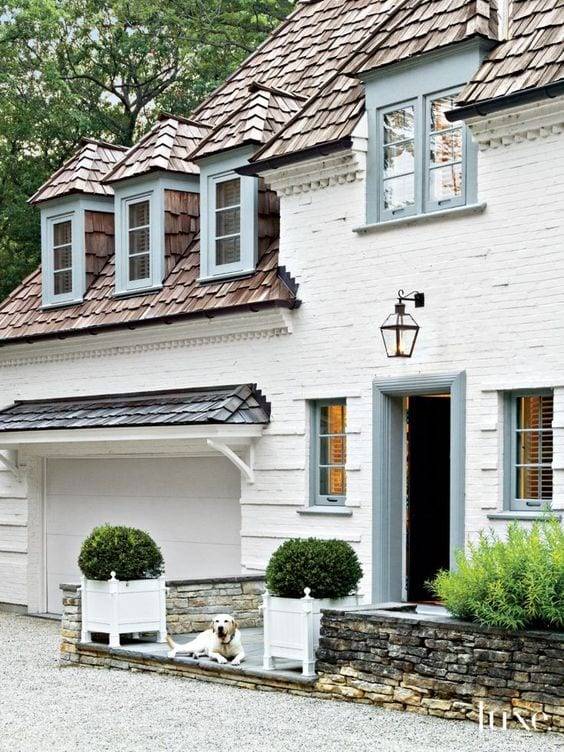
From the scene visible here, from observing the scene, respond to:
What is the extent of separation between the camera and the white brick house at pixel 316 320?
1263 centimetres

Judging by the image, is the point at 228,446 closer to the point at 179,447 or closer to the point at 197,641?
the point at 179,447

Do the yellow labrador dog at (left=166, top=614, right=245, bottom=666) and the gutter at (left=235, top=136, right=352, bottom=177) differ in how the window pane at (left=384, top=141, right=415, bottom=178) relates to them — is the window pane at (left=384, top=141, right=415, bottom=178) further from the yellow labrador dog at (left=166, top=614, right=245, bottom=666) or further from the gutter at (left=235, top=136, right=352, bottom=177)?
the yellow labrador dog at (left=166, top=614, right=245, bottom=666)

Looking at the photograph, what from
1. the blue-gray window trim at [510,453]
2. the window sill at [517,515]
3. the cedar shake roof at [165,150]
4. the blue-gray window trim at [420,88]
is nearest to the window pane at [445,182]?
the blue-gray window trim at [420,88]

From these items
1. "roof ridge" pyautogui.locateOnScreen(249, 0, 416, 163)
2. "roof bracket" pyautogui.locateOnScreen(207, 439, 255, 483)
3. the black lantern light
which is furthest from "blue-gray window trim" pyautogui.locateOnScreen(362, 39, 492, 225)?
"roof bracket" pyautogui.locateOnScreen(207, 439, 255, 483)

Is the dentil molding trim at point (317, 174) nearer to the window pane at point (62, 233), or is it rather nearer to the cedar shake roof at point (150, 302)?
the cedar shake roof at point (150, 302)

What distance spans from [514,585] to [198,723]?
275 cm

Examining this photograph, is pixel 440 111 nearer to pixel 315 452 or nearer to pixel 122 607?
pixel 315 452

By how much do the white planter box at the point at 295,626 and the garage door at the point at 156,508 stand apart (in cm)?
427

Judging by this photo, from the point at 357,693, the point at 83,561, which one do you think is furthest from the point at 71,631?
the point at 357,693

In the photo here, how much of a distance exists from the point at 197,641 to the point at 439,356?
12.2 feet

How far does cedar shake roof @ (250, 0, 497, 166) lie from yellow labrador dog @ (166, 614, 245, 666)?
524 cm

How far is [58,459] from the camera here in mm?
19375

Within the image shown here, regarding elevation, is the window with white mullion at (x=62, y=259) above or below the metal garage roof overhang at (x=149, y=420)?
above

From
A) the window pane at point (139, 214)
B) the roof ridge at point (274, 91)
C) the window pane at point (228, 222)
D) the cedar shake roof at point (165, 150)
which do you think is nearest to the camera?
the window pane at point (228, 222)
